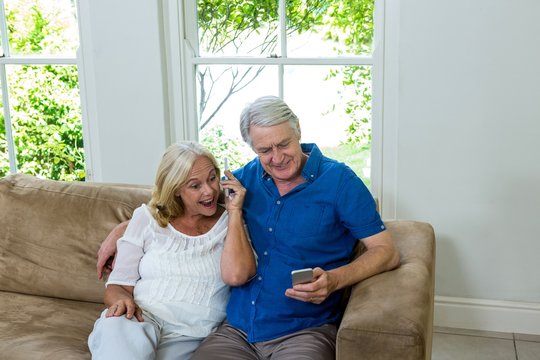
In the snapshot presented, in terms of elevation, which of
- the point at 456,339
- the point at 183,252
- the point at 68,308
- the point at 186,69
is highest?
the point at 186,69

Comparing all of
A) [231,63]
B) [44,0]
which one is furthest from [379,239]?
[44,0]

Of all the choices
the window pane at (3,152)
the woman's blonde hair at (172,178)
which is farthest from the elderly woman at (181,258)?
the window pane at (3,152)

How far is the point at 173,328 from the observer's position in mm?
2217

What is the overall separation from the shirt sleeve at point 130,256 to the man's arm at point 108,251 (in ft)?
0.24

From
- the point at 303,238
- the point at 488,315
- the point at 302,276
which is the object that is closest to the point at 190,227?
the point at 303,238

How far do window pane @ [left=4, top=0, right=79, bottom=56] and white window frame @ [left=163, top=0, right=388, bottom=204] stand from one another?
547 millimetres

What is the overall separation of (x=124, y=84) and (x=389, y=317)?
6.20ft

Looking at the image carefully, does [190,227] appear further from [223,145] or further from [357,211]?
[223,145]

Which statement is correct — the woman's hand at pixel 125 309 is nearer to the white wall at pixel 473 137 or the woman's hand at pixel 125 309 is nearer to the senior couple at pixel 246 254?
the senior couple at pixel 246 254

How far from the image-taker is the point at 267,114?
6.92 feet

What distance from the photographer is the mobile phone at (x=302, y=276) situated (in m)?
1.93

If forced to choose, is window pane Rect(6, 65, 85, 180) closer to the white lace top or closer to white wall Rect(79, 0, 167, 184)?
white wall Rect(79, 0, 167, 184)

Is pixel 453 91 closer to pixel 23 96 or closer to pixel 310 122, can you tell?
pixel 310 122

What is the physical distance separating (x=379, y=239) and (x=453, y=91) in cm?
99
